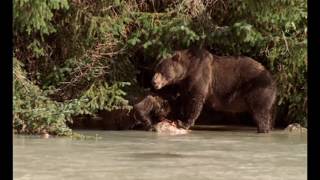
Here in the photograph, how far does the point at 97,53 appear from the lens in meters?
10.4

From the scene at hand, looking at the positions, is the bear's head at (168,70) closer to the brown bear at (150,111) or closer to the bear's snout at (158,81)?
the bear's snout at (158,81)

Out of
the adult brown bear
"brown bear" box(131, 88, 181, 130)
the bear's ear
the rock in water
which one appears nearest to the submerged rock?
the adult brown bear

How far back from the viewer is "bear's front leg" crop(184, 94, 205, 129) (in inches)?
393

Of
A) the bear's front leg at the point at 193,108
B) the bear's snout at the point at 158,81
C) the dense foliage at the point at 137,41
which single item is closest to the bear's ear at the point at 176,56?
the dense foliage at the point at 137,41

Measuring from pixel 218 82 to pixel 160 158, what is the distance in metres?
4.63

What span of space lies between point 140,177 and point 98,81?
5.42 meters

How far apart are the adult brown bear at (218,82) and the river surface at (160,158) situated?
5.07 feet

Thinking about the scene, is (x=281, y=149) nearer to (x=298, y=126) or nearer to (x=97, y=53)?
(x=298, y=126)

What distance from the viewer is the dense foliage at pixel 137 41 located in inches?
387

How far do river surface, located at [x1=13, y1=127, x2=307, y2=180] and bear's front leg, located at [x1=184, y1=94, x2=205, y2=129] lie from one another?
1.46 m

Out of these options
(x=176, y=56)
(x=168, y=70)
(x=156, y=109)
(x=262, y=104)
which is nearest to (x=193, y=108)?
(x=156, y=109)

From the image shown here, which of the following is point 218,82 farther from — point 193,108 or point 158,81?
point 158,81

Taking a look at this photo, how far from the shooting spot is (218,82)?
10.3 metres

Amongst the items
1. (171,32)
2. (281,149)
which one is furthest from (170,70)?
(281,149)
